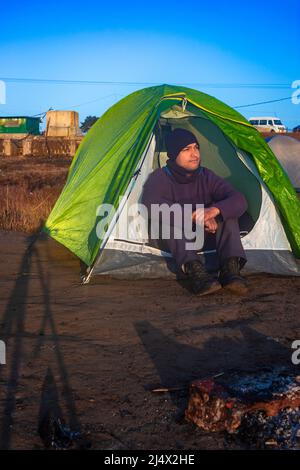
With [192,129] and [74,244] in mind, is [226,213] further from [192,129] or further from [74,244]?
[192,129]

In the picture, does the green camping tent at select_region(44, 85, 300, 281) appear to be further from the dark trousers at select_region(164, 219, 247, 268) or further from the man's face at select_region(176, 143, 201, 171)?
the dark trousers at select_region(164, 219, 247, 268)

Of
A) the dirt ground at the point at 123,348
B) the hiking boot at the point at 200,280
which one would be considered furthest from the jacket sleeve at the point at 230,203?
the dirt ground at the point at 123,348

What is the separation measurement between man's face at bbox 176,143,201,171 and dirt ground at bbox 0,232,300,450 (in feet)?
3.77

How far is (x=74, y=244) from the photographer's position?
558 cm

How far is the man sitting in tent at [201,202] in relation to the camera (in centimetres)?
489

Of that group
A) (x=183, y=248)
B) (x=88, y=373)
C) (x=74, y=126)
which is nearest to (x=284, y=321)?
(x=183, y=248)

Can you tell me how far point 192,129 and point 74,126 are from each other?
2651cm

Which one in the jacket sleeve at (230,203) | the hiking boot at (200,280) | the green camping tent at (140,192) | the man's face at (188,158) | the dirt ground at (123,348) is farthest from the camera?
the man's face at (188,158)

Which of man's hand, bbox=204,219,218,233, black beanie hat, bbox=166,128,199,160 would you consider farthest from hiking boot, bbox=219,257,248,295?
black beanie hat, bbox=166,128,199,160

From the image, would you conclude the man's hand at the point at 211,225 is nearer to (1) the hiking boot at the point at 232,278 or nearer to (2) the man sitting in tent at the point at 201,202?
(2) the man sitting in tent at the point at 201,202

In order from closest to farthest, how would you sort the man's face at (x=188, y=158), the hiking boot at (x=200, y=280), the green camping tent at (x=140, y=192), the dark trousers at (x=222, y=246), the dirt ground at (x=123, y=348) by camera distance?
1. the dirt ground at (x=123, y=348)
2. the hiking boot at (x=200, y=280)
3. the dark trousers at (x=222, y=246)
4. the green camping tent at (x=140, y=192)
5. the man's face at (x=188, y=158)

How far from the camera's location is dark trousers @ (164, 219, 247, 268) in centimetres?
499

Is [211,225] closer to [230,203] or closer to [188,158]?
[230,203]

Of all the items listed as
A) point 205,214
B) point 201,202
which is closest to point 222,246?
point 205,214
